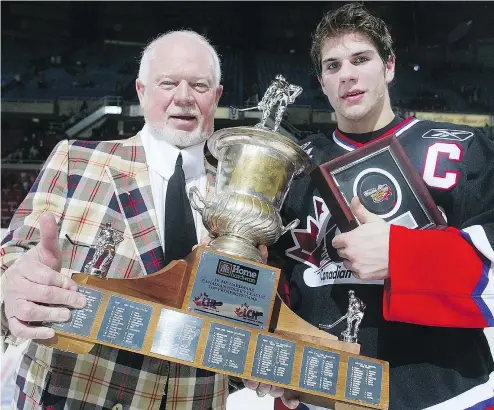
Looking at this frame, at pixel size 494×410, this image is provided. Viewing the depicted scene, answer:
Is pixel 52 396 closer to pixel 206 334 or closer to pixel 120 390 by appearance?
pixel 120 390

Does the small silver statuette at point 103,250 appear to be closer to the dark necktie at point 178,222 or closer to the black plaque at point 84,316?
the black plaque at point 84,316

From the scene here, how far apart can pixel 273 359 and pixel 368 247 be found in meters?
0.32

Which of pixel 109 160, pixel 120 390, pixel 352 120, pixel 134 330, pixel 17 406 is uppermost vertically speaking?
pixel 352 120

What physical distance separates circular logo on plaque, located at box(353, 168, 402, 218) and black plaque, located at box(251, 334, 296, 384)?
0.39m

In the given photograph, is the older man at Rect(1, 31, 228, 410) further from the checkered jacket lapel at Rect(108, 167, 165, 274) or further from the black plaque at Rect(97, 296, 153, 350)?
the black plaque at Rect(97, 296, 153, 350)

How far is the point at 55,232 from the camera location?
98cm

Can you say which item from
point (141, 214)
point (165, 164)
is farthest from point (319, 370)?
point (165, 164)

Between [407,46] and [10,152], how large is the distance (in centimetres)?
761

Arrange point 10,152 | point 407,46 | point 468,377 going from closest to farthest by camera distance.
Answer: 1. point 468,377
2. point 407,46
3. point 10,152

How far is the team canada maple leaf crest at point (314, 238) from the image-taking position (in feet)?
4.49

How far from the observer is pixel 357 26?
1284 mm

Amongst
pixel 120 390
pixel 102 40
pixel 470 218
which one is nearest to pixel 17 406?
pixel 120 390

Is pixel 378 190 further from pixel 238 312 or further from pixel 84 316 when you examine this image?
pixel 84 316

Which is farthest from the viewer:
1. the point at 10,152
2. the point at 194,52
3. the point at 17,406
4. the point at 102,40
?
the point at 102,40
